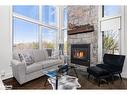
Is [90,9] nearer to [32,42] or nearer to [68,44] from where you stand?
[68,44]

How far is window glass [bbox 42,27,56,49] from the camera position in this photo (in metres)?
4.85

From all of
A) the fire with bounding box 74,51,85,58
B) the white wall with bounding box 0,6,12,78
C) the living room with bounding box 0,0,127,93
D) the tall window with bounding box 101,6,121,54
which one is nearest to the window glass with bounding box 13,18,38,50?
the living room with bounding box 0,0,127,93

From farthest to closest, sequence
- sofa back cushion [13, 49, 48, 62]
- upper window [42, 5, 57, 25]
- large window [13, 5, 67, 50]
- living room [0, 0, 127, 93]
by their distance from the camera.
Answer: upper window [42, 5, 57, 25] → large window [13, 5, 67, 50] → sofa back cushion [13, 49, 48, 62] → living room [0, 0, 127, 93]

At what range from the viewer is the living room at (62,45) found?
293 centimetres

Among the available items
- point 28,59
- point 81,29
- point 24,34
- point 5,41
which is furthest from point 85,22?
point 5,41

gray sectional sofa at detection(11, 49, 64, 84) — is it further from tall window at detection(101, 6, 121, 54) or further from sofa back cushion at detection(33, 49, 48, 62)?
tall window at detection(101, 6, 121, 54)

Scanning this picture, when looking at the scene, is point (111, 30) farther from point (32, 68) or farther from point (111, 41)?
point (32, 68)

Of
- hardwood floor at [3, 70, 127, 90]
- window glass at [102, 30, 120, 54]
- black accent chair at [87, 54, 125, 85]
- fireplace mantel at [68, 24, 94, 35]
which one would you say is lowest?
hardwood floor at [3, 70, 127, 90]

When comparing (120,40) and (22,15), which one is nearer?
(120,40)

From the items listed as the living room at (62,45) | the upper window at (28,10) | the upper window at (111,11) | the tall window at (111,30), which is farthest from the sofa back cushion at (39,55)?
the upper window at (111,11)

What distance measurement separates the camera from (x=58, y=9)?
524cm

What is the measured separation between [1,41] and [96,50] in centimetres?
263
